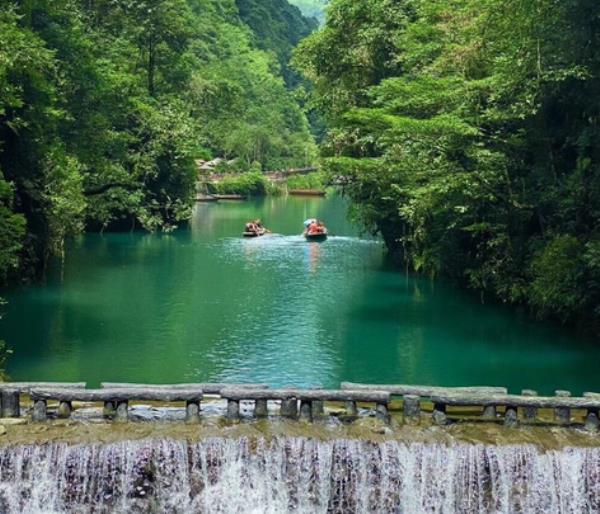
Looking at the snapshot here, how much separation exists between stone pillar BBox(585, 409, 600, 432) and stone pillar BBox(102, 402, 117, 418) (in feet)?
24.0

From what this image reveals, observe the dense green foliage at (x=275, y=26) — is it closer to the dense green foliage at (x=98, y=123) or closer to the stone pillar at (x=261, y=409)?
the dense green foliage at (x=98, y=123)

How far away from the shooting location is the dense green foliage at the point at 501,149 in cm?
2000

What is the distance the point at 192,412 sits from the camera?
40.7 ft

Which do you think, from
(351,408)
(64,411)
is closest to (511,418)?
(351,408)

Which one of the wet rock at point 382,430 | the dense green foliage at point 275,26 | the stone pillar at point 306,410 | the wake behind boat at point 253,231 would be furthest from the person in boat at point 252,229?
the dense green foliage at point 275,26

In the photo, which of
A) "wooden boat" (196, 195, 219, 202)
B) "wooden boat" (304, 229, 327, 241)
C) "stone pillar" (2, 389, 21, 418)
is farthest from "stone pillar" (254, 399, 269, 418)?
"wooden boat" (196, 195, 219, 202)

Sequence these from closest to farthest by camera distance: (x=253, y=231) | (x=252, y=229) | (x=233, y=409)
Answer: (x=233, y=409) < (x=253, y=231) < (x=252, y=229)

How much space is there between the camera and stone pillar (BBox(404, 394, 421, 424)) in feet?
41.5

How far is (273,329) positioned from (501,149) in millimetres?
8373

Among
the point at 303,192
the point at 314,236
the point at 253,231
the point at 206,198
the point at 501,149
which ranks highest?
the point at 501,149

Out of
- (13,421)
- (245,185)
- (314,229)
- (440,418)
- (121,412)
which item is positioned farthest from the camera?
(245,185)

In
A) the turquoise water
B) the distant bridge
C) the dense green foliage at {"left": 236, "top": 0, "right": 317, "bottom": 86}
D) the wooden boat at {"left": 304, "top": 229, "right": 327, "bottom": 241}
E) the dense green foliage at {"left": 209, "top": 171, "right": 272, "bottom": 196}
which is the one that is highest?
the dense green foliage at {"left": 236, "top": 0, "right": 317, "bottom": 86}

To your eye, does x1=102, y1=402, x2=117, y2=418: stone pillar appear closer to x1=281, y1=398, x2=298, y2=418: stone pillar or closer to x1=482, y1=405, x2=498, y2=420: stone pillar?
x1=281, y1=398, x2=298, y2=418: stone pillar

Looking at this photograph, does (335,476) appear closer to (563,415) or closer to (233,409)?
(233,409)
